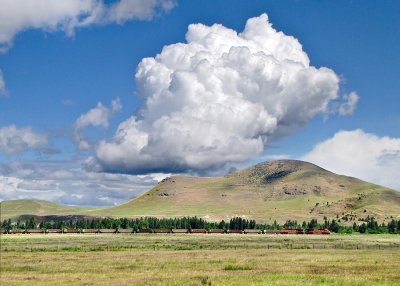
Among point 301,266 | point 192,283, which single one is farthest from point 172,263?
point 192,283

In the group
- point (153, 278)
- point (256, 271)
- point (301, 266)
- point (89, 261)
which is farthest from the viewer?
point (89, 261)

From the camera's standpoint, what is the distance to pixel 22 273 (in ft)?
165

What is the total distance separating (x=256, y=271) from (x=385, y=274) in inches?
482

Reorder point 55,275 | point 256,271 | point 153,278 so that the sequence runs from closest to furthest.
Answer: point 153,278, point 55,275, point 256,271

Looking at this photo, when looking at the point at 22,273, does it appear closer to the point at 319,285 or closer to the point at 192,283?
the point at 192,283

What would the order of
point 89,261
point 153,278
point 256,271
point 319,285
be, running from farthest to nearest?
1. point 89,261
2. point 256,271
3. point 153,278
4. point 319,285

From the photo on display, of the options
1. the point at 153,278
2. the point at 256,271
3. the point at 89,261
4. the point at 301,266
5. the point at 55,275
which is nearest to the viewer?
the point at 153,278

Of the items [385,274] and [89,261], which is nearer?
[385,274]

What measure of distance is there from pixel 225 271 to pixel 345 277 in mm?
11807

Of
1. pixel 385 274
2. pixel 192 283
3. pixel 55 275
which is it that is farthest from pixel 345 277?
pixel 55 275

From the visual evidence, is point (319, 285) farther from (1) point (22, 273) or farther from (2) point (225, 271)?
(1) point (22, 273)

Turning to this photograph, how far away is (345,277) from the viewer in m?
46.5

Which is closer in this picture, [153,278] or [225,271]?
[153,278]

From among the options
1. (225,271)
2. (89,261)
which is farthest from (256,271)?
(89,261)
